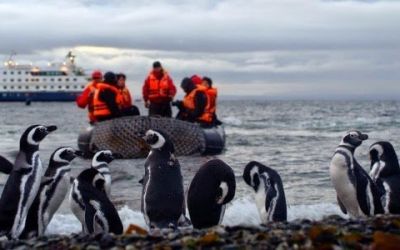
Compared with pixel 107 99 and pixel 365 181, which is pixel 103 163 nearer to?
pixel 365 181

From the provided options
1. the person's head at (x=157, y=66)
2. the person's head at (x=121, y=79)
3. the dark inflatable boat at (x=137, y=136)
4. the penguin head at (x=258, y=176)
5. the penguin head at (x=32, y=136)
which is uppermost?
the person's head at (x=157, y=66)

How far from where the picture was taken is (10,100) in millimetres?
107875

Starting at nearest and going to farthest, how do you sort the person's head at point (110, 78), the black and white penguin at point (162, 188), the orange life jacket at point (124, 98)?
the black and white penguin at point (162, 188), the person's head at point (110, 78), the orange life jacket at point (124, 98)

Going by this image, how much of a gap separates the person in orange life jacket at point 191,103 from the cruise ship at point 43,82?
83005mm

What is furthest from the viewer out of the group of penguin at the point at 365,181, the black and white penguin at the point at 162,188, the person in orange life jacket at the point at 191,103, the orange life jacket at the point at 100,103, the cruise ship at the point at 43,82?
the cruise ship at the point at 43,82

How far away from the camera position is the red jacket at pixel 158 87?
1891 cm

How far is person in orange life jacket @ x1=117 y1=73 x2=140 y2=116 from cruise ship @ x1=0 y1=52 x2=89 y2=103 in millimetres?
83101

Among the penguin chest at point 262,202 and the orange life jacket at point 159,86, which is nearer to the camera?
the penguin chest at point 262,202

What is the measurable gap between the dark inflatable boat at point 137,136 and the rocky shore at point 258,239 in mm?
11121

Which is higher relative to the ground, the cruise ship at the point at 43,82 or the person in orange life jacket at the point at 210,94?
the person in orange life jacket at the point at 210,94

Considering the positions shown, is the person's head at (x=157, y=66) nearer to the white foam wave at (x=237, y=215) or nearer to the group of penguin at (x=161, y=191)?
the white foam wave at (x=237, y=215)

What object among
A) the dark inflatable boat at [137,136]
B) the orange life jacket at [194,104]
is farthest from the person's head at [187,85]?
the dark inflatable boat at [137,136]

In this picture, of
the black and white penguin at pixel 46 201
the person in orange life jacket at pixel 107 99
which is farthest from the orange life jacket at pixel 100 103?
the black and white penguin at pixel 46 201

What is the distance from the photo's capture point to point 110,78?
61.2 ft
